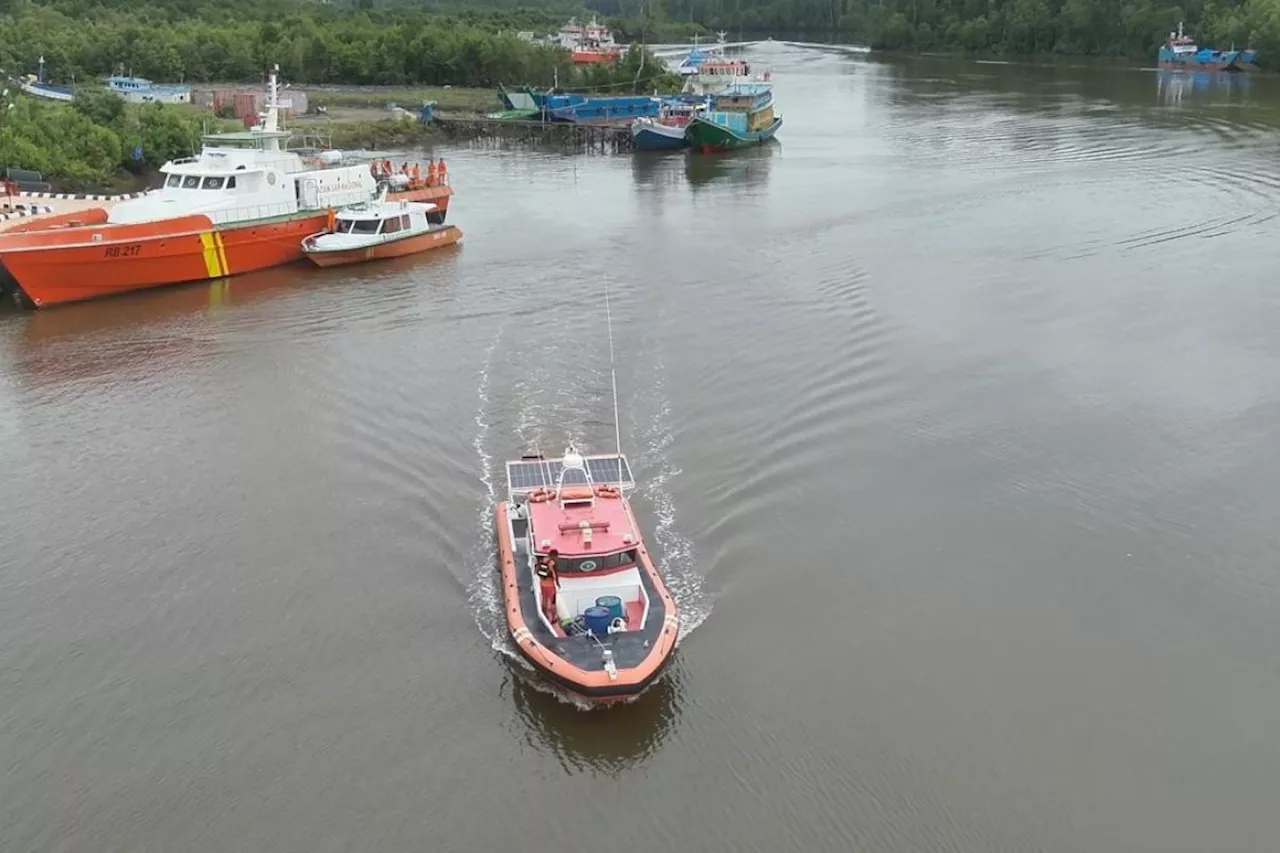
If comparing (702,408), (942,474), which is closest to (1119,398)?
(942,474)

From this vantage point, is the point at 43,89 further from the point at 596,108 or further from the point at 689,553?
the point at 689,553

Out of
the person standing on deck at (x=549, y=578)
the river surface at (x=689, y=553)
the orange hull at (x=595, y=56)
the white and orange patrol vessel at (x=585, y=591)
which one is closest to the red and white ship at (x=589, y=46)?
the orange hull at (x=595, y=56)

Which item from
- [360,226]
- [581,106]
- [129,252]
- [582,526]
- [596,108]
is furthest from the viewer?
[596,108]

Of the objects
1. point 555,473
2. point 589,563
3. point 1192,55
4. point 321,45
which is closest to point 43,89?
point 321,45

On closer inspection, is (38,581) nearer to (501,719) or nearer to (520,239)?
(501,719)

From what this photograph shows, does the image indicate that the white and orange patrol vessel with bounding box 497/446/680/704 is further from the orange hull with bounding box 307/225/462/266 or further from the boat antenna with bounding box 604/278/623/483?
the orange hull with bounding box 307/225/462/266

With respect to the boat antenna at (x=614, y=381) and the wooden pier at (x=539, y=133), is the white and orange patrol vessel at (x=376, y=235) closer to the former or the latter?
the boat antenna at (x=614, y=381)

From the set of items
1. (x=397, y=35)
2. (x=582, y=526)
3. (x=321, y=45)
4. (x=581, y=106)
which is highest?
(x=397, y=35)
